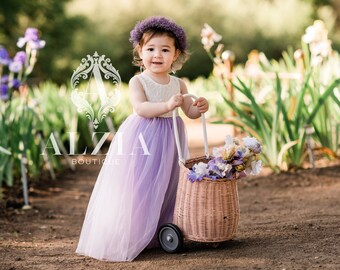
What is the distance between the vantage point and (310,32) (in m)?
4.57

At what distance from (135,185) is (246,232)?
0.67 metres

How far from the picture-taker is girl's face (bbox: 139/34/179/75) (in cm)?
275

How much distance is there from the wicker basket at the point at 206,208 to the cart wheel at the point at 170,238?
31mm

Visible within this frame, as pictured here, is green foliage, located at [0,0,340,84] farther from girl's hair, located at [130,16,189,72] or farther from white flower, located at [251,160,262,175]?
white flower, located at [251,160,262,175]

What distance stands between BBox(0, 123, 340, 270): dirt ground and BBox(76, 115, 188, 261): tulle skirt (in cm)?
9

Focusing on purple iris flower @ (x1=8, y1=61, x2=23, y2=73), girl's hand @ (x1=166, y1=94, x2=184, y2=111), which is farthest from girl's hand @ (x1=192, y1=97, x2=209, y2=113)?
purple iris flower @ (x1=8, y1=61, x2=23, y2=73)

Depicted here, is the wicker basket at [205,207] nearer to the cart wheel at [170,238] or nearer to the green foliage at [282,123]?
the cart wheel at [170,238]

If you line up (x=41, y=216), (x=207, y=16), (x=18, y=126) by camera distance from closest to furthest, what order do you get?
(x=41, y=216), (x=18, y=126), (x=207, y=16)

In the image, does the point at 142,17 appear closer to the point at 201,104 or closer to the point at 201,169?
the point at 201,104

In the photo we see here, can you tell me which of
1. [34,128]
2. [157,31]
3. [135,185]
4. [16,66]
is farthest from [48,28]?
[135,185]

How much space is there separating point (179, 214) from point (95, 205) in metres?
0.42

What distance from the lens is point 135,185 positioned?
2746mm

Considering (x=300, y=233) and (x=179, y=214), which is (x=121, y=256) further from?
(x=300, y=233)

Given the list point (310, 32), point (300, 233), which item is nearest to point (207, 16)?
point (310, 32)
